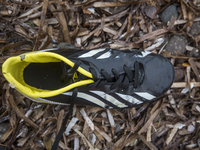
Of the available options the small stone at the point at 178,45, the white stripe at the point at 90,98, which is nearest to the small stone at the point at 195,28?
the small stone at the point at 178,45

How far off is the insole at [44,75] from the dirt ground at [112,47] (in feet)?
1.27

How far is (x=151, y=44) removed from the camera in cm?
205

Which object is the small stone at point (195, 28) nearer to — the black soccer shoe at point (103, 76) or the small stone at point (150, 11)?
the small stone at point (150, 11)

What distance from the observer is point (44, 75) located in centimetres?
168

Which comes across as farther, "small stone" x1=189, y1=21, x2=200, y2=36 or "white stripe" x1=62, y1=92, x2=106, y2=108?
"small stone" x1=189, y1=21, x2=200, y2=36

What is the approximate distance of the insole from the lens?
1618mm

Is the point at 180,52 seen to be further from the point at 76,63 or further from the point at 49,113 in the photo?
the point at 49,113

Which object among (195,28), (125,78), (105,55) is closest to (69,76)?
(105,55)

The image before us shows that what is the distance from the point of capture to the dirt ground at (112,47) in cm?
192

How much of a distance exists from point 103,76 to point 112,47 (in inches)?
24.2

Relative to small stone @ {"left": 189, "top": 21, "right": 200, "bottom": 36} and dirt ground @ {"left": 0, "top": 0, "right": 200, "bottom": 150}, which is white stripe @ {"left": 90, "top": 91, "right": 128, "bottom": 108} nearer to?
dirt ground @ {"left": 0, "top": 0, "right": 200, "bottom": 150}

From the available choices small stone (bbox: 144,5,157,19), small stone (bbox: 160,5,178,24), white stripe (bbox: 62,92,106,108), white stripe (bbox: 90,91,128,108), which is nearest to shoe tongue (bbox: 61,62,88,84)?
white stripe (bbox: 62,92,106,108)

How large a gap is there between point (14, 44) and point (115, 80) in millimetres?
1441

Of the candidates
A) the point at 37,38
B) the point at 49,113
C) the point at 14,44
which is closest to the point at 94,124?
the point at 49,113
